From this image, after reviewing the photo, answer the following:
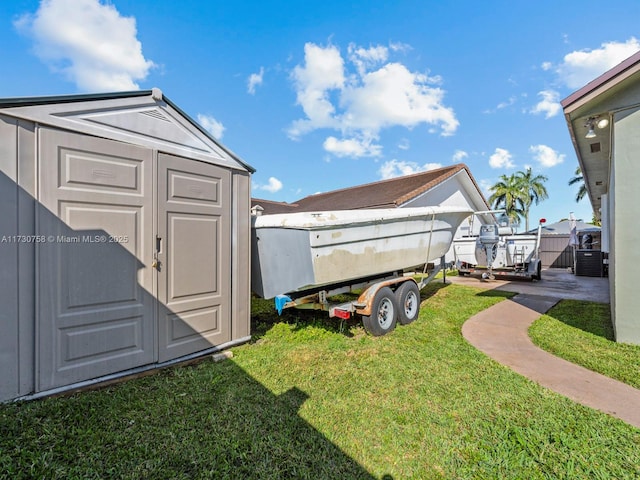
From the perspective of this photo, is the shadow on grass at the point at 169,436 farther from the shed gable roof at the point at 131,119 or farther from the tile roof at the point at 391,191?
the tile roof at the point at 391,191

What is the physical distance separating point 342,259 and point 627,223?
14.3ft

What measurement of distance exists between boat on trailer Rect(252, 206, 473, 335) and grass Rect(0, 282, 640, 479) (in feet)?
3.42

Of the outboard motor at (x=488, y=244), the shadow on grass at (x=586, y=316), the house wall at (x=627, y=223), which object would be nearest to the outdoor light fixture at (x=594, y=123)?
the house wall at (x=627, y=223)

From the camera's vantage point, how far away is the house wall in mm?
4285

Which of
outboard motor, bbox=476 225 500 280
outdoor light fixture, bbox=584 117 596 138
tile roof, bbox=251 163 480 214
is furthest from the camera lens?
tile roof, bbox=251 163 480 214

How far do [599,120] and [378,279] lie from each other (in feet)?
15.2

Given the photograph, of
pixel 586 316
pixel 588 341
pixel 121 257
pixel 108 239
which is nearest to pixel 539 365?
pixel 588 341

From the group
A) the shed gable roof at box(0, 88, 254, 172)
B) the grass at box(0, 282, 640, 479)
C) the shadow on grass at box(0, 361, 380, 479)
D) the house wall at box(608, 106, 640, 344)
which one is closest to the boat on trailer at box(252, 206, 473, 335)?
the grass at box(0, 282, 640, 479)

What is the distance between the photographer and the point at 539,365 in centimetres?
373

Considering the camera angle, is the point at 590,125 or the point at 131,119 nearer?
the point at 131,119

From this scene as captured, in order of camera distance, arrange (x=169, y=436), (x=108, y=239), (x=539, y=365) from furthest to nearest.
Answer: (x=539, y=365) → (x=108, y=239) → (x=169, y=436)

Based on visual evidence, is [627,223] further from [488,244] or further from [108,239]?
[108,239]

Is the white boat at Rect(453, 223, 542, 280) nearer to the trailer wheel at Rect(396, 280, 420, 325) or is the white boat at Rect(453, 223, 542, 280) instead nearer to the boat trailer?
the trailer wheel at Rect(396, 280, 420, 325)

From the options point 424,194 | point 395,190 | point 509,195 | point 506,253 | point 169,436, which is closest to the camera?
point 169,436
